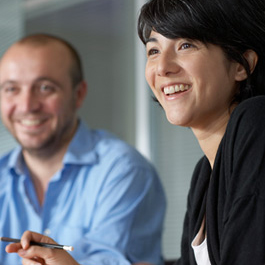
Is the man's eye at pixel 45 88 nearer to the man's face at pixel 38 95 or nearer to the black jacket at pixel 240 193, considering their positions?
the man's face at pixel 38 95

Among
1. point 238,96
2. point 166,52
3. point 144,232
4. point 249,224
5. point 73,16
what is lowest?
point 144,232

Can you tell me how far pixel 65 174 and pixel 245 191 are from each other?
4.09ft

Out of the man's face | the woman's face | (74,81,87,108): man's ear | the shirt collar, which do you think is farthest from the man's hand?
(74,81,87,108): man's ear

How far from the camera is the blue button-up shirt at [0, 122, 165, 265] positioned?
5.90ft

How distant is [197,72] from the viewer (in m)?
1.15

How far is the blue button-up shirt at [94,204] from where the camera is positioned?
1.80m

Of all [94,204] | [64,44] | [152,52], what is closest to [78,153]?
[94,204]

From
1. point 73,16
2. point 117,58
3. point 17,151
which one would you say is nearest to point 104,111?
point 117,58

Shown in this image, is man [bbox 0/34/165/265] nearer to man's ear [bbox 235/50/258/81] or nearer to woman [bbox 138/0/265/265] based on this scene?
woman [bbox 138/0/265/265]

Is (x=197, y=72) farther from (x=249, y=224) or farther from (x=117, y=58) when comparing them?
(x=117, y=58)

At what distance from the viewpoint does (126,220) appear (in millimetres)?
1841

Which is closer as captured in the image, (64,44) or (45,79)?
(45,79)

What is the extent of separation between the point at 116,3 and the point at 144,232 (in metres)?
2.08

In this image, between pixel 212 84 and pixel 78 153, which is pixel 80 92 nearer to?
Answer: pixel 78 153
